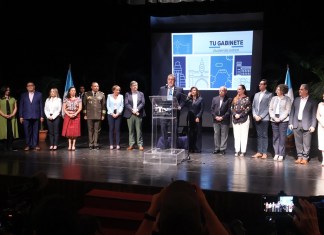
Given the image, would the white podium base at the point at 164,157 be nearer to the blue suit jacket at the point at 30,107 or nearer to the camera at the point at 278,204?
the blue suit jacket at the point at 30,107

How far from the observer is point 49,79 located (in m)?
10.2

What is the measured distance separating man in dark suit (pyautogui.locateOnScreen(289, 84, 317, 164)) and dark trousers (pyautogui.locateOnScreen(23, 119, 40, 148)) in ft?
16.3

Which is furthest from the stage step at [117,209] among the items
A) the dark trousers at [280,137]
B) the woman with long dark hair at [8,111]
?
the woman with long dark hair at [8,111]

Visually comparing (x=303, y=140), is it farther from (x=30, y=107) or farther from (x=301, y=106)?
(x=30, y=107)

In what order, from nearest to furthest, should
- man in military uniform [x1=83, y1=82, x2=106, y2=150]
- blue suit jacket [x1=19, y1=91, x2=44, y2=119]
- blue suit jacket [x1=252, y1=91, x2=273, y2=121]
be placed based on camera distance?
blue suit jacket [x1=252, y1=91, x2=273, y2=121] → blue suit jacket [x1=19, y1=91, x2=44, y2=119] → man in military uniform [x1=83, y1=82, x2=106, y2=150]

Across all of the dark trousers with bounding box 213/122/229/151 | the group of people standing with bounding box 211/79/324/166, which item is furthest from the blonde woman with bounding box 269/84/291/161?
the dark trousers with bounding box 213/122/229/151

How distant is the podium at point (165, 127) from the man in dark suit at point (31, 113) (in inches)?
101

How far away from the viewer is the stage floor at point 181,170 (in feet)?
18.2

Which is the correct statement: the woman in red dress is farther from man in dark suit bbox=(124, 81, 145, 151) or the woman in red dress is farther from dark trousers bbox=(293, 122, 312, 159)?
dark trousers bbox=(293, 122, 312, 159)

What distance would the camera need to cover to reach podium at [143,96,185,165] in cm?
701

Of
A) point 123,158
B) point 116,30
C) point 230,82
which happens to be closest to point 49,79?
point 116,30

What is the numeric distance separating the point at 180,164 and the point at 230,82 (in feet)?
13.7

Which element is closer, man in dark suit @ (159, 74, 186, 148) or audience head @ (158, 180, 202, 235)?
audience head @ (158, 180, 202, 235)

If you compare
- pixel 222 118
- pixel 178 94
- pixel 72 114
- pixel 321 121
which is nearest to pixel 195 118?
pixel 222 118
